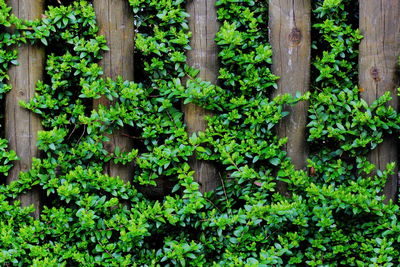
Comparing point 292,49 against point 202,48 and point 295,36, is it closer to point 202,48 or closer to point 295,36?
point 295,36

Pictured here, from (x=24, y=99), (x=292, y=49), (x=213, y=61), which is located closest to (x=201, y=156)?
(x=213, y=61)

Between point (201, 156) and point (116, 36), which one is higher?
point (116, 36)

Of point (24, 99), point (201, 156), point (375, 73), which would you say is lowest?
point (201, 156)

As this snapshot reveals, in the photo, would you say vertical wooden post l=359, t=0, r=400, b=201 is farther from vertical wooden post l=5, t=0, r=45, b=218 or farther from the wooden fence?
vertical wooden post l=5, t=0, r=45, b=218

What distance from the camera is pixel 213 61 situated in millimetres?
3047

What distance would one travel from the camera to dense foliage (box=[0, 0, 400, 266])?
2939 mm

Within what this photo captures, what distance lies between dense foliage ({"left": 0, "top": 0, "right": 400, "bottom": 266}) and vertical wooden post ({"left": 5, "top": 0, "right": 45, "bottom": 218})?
58 millimetres

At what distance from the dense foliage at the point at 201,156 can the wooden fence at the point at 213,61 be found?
65 millimetres

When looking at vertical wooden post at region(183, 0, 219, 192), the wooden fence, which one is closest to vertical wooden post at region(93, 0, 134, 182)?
the wooden fence

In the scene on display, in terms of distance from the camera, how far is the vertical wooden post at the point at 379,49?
2.92m

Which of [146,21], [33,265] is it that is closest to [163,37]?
[146,21]

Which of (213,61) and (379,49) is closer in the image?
(379,49)

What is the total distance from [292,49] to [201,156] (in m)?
A: 0.86

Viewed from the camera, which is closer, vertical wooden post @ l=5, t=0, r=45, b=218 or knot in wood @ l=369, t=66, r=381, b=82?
knot in wood @ l=369, t=66, r=381, b=82
